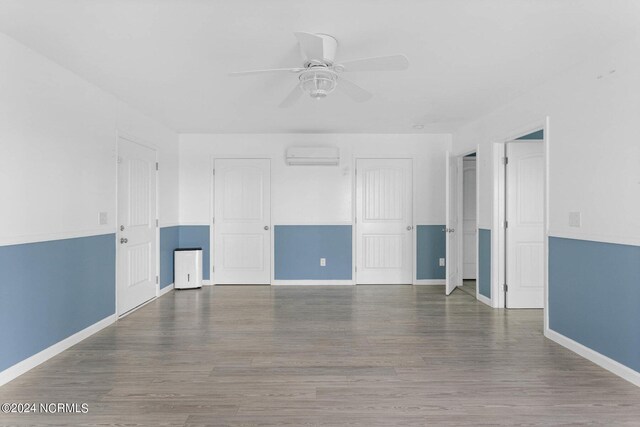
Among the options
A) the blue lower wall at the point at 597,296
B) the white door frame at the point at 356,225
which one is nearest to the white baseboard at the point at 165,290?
the white door frame at the point at 356,225

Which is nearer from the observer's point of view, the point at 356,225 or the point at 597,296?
the point at 597,296

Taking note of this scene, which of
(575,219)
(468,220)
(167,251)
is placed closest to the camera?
(575,219)

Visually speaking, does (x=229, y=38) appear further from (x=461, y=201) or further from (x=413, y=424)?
(x=461, y=201)

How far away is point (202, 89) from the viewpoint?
356 cm

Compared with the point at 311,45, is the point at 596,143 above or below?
below

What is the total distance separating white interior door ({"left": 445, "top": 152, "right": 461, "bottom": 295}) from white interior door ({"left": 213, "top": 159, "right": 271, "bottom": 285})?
8.71 ft

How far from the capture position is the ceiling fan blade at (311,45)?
2043mm

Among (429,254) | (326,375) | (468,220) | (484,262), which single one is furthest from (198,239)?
(468,220)

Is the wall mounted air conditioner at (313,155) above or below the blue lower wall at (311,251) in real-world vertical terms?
above

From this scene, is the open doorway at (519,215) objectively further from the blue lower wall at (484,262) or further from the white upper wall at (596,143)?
the white upper wall at (596,143)

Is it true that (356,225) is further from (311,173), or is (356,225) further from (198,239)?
(198,239)

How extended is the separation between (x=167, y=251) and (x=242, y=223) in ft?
3.79

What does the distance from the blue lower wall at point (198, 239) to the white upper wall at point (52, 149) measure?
6.12ft

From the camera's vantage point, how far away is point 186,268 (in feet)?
17.6
